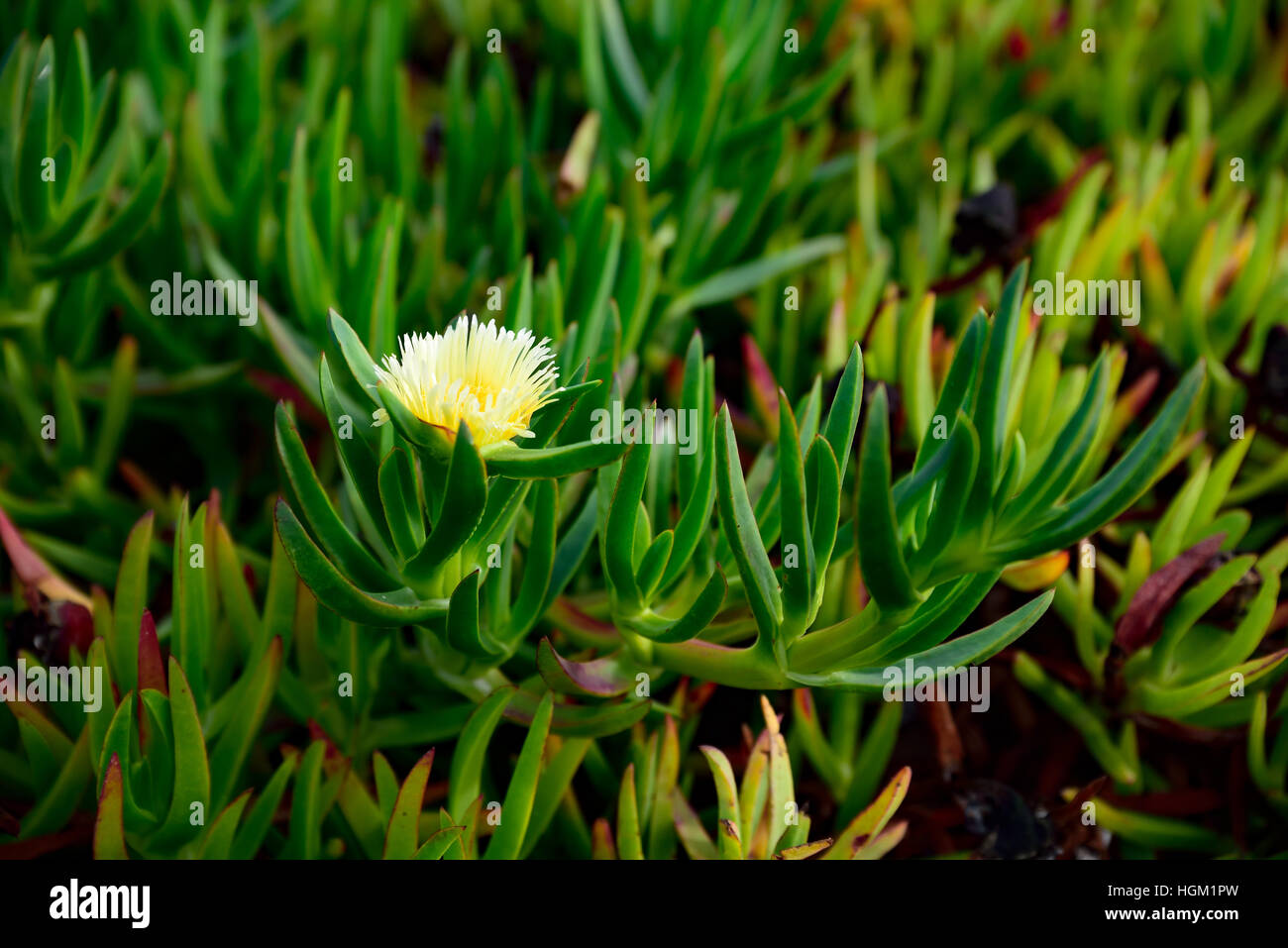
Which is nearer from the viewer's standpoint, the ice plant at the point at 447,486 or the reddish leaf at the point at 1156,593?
the ice plant at the point at 447,486

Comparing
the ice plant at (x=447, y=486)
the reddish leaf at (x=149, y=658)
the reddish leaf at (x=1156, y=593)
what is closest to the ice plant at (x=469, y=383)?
the ice plant at (x=447, y=486)

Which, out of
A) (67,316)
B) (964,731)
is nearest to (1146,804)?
(964,731)

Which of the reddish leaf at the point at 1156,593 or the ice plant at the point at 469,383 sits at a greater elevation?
the ice plant at the point at 469,383

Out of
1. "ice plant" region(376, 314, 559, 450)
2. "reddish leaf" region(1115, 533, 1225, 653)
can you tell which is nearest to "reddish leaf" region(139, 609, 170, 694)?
"ice plant" region(376, 314, 559, 450)

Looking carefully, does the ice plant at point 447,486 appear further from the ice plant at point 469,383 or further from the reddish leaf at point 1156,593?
the reddish leaf at point 1156,593

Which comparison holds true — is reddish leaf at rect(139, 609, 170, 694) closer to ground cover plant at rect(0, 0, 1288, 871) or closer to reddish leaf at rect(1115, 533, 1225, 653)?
ground cover plant at rect(0, 0, 1288, 871)

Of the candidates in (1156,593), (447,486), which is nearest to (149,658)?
(447,486)

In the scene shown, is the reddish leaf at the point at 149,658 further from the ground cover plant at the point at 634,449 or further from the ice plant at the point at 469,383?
the ice plant at the point at 469,383

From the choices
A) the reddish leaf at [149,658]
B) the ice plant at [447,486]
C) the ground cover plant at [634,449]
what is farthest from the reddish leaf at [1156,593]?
the reddish leaf at [149,658]

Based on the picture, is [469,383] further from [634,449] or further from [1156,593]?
[1156,593]
